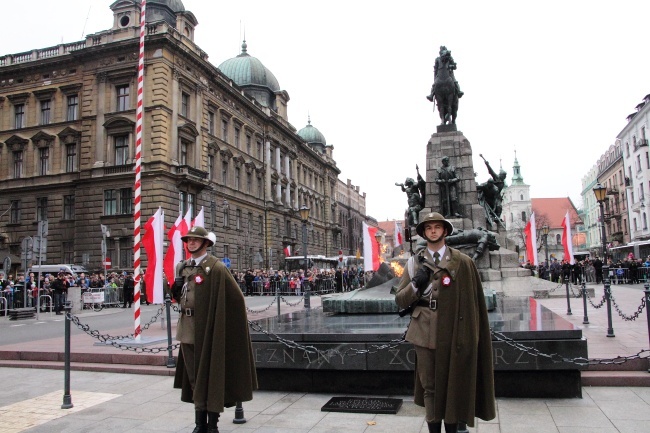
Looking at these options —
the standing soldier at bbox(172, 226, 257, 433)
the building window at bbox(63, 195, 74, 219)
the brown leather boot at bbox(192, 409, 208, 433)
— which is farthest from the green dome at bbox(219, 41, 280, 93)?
the brown leather boot at bbox(192, 409, 208, 433)

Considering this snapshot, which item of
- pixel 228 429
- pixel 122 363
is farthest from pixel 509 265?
pixel 228 429

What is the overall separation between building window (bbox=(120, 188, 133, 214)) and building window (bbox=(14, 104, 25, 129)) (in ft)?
40.0

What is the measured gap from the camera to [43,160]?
4175 centimetres

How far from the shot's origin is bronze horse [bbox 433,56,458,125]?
19.0 metres

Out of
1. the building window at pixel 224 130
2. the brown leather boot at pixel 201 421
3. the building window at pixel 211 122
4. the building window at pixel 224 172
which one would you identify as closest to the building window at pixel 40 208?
the building window at pixel 211 122

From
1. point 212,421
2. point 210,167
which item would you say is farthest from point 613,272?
point 212,421

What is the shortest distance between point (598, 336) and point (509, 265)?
304 inches

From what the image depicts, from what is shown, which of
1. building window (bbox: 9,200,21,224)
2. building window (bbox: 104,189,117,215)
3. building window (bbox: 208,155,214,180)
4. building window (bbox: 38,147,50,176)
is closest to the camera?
building window (bbox: 104,189,117,215)

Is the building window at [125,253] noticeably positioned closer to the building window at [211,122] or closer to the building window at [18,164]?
the building window at [18,164]

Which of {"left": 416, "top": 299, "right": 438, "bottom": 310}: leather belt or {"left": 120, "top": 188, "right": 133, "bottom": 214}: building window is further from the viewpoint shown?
{"left": 120, "top": 188, "right": 133, "bottom": 214}: building window

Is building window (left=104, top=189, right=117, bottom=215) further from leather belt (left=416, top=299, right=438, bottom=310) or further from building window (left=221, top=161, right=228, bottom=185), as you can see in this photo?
leather belt (left=416, top=299, right=438, bottom=310)

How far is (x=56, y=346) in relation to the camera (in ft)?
34.8

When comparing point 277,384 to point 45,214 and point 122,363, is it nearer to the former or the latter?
point 122,363

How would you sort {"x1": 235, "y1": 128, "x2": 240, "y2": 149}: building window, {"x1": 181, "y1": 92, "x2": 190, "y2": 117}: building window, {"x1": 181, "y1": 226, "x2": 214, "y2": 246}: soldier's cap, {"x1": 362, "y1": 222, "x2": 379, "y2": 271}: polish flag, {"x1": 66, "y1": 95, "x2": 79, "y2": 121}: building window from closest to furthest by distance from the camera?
{"x1": 181, "y1": 226, "x2": 214, "y2": 246}: soldier's cap < {"x1": 362, "y1": 222, "x2": 379, "y2": 271}: polish flag < {"x1": 66, "y1": 95, "x2": 79, "y2": 121}: building window < {"x1": 181, "y1": 92, "x2": 190, "y2": 117}: building window < {"x1": 235, "y1": 128, "x2": 240, "y2": 149}: building window
